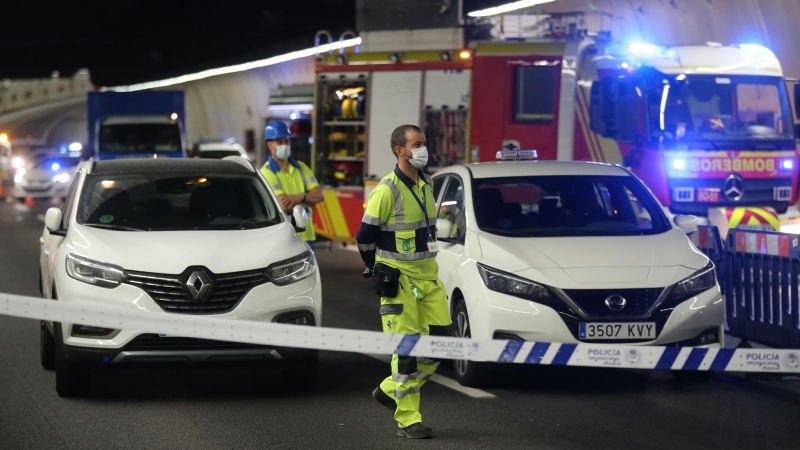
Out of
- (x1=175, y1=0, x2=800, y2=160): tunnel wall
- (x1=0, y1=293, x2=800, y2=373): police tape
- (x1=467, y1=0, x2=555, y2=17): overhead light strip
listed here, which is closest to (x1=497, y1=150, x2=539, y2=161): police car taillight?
(x1=0, y1=293, x2=800, y2=373): police tape

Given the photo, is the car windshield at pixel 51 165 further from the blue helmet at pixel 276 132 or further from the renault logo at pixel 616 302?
the renault logo at pixel 616 302

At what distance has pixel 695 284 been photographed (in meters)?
8.36

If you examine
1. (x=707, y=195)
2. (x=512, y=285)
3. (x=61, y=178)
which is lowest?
(x=61, y=178)

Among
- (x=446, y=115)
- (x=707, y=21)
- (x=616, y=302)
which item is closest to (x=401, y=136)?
(x=616, y=302)

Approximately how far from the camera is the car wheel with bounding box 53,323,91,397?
8008 millimetres

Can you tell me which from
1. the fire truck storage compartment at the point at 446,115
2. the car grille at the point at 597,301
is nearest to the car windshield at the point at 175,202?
the car grille at the point at 597,301

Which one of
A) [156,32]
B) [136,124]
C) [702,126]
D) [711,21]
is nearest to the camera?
[702,126]

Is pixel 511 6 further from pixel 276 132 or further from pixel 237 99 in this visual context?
pixel 237 99

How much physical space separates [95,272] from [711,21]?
1530cm

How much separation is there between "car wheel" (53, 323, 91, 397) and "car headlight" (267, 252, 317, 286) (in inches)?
53.7

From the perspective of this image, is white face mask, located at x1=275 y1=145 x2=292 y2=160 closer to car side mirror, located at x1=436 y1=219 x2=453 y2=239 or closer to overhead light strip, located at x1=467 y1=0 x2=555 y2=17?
car side mirror, located at x1=436 y1=219 x2=453 y2=239

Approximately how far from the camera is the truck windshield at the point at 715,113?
567 inches

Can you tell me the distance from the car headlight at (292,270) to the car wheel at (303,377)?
0.53 metres

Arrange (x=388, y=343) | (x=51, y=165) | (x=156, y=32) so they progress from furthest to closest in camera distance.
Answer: (x=156, y=32) < (x=51, y=165) < (x=388, y=343)
